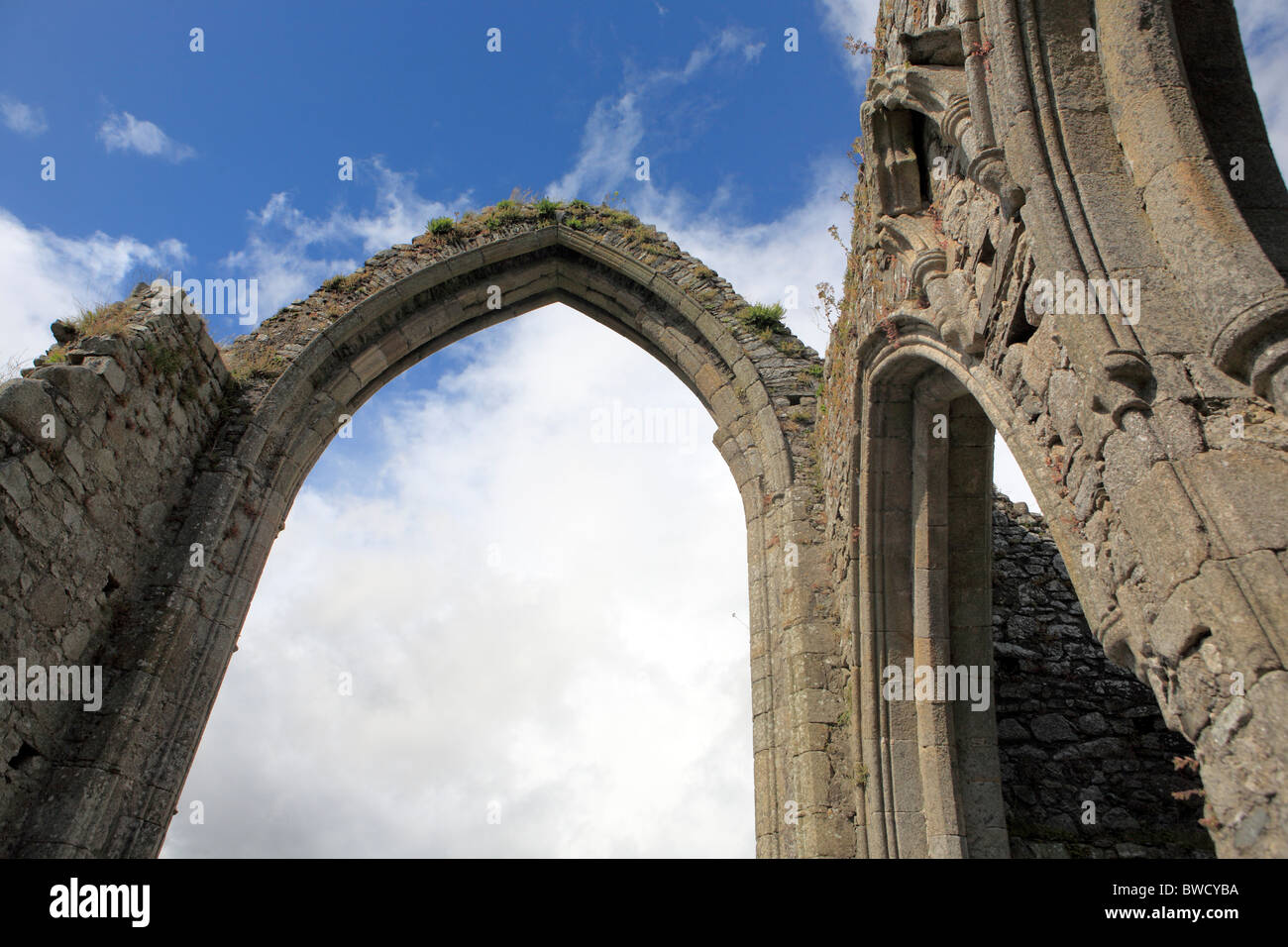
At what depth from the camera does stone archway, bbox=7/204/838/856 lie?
5859mm

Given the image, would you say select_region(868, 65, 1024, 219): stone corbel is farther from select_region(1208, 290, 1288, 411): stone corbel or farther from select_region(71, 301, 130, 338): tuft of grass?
select_region(71, 301, 130, 338): tuft of grass

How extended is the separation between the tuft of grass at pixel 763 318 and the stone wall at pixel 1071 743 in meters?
2.92

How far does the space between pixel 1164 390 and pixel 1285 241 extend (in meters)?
0.84

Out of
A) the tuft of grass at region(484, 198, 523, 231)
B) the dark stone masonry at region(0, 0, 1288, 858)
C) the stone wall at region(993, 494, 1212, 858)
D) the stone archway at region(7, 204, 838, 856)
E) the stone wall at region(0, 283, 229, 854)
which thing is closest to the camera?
the dark stone masonry at region(0, 0, 1288, 858)

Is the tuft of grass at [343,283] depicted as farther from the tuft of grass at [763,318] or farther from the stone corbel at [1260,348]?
the stone corbel at [1260,348]

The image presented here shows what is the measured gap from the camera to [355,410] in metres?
8.43

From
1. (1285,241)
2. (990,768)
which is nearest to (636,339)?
(990,768)

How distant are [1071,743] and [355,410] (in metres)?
6.90

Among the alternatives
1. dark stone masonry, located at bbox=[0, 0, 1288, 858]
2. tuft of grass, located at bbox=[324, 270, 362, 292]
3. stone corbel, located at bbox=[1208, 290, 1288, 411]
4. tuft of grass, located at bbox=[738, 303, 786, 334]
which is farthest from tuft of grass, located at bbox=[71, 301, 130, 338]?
stone corbel, located at bbox=[1208, 290, 1288, 411]

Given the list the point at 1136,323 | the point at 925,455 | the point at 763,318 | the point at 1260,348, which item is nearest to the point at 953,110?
the point at 1136,323

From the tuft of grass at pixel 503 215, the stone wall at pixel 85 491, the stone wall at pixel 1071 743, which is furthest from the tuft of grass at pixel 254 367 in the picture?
the stone wall at pixel 1071 743

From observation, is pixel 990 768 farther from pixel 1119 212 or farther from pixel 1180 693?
pixel 1119 212

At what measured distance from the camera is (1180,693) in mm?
2486

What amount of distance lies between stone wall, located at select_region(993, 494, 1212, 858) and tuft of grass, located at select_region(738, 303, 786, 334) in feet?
9.57
